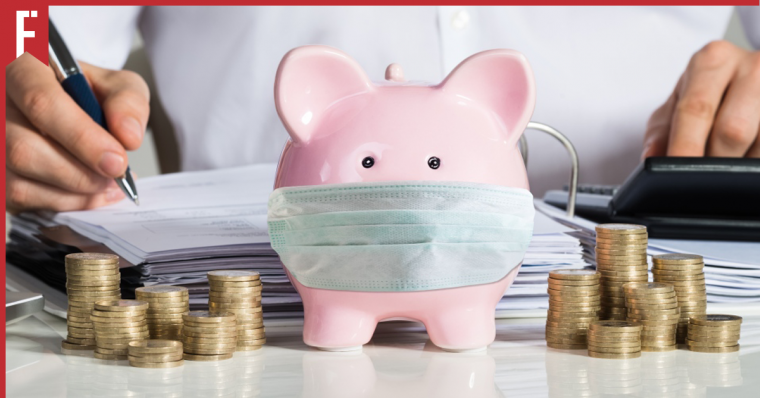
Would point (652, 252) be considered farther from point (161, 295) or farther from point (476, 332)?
point (161, 295)

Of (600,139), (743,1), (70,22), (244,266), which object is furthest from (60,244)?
(743,1)

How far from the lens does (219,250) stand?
2.55ft

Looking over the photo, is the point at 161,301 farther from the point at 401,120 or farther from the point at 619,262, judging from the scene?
the point at 619,262

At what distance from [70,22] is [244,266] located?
1.20 metres

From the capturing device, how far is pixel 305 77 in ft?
2.20

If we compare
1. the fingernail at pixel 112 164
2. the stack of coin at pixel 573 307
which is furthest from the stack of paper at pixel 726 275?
the fingernail at pixel 112 164

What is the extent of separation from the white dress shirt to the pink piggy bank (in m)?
1.18

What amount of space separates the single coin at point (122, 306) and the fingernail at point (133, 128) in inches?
20.7

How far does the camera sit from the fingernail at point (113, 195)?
123 cm

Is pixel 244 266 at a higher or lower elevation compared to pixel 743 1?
lower

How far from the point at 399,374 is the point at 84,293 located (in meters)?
0.30

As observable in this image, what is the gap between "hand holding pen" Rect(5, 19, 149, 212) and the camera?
3.66 ft

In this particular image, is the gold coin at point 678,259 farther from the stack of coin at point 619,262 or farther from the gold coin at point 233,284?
the gold coin at point 233,284

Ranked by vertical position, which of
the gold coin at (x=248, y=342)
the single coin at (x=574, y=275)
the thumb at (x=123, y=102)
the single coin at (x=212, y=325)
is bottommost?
the gold coin at (x=248, y=342)
